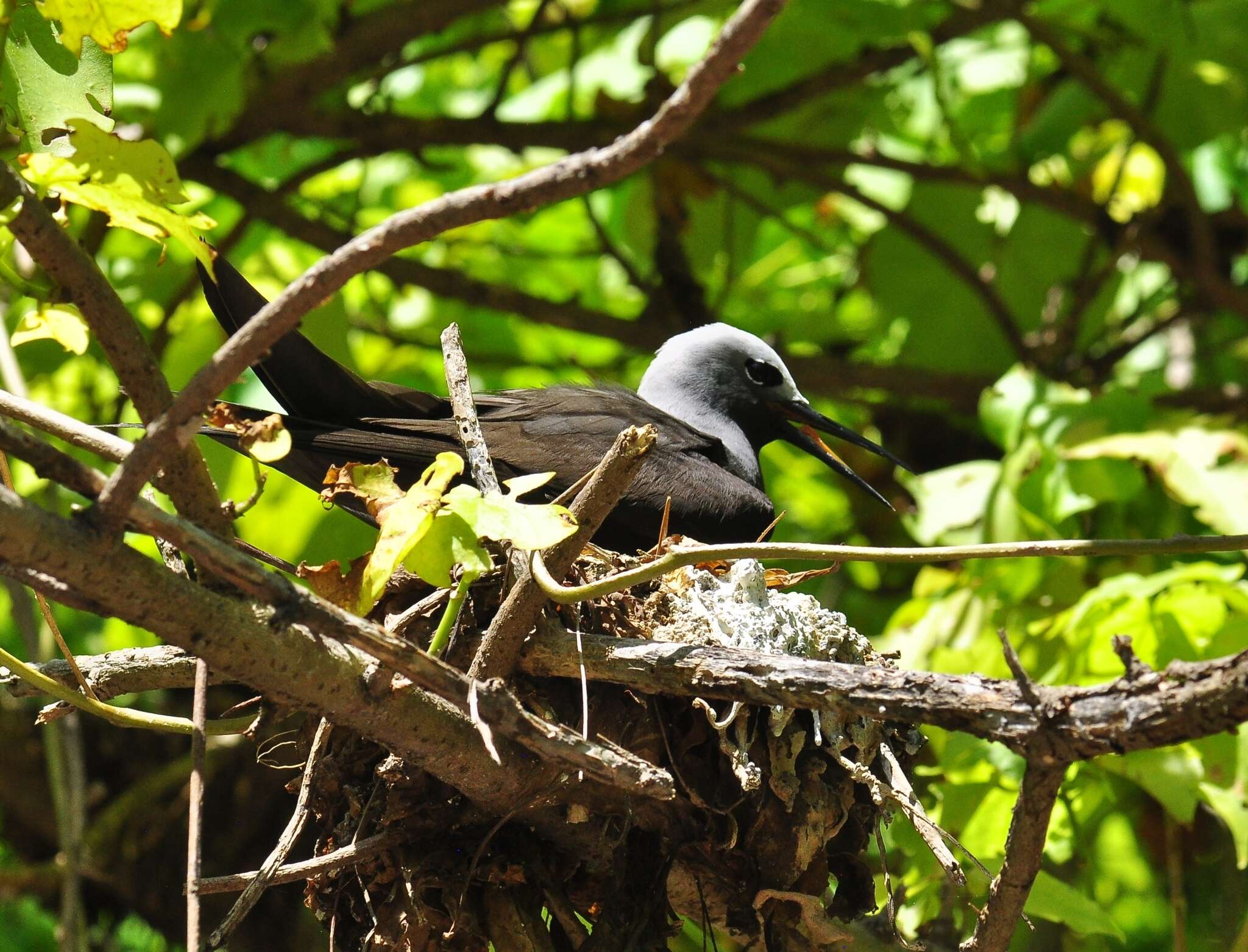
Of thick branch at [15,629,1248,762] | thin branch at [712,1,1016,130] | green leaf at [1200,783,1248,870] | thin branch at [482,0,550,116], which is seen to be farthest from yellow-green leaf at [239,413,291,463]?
thin branch at [712,1,1016,130]

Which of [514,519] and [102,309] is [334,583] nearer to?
[514,519]

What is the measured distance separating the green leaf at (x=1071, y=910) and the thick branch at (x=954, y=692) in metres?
1.03

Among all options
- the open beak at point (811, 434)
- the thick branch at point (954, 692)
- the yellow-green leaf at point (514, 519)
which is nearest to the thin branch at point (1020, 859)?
the thick branch at point (954, 692)

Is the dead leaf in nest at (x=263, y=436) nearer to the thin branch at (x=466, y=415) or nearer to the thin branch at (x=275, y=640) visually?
the thin branch at (x=275, y=640)

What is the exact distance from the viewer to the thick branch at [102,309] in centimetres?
149

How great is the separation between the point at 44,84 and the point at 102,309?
1.33 ft

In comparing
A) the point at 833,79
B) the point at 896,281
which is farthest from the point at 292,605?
the point at 896,281

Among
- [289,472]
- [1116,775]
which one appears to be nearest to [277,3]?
[289,472]

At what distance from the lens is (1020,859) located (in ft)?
5.03

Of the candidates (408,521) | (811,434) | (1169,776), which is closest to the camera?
(408,521)

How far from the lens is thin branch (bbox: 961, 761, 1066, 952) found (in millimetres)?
1477

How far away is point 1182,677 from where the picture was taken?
1366mm

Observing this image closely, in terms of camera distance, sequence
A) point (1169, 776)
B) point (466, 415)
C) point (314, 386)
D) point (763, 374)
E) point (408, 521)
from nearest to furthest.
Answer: point (408, 521)
point (466, 415)
point (1169, 776)
point (314, 386)
point (763, 374)

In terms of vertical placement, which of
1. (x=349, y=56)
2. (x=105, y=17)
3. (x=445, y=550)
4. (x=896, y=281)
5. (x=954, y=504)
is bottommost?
(x=954, y=504)
